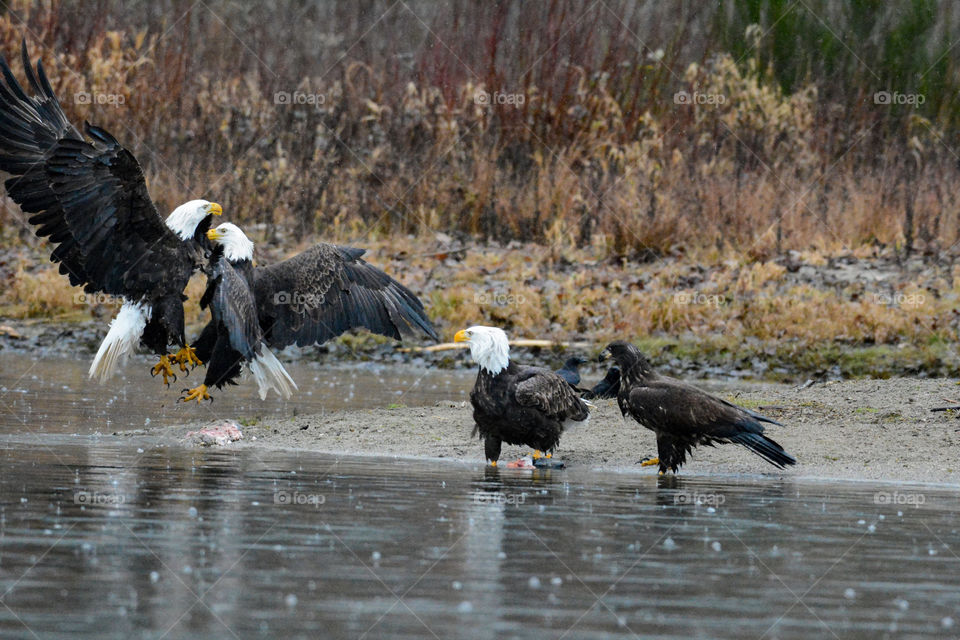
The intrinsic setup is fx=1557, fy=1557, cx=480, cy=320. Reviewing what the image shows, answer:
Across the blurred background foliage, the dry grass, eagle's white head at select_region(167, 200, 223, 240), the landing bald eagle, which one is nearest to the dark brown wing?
the landing bald eagle

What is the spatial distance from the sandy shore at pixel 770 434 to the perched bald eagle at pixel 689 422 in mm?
228

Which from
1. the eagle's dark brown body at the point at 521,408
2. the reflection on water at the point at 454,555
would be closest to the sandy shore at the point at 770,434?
the eagle's dark brown body at the point at 521,408

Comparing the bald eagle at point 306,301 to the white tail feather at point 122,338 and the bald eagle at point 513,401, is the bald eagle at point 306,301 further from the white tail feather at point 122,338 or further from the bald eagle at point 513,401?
the bald eagle at point 513,401

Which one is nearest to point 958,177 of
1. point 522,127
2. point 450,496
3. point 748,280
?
point 748,280

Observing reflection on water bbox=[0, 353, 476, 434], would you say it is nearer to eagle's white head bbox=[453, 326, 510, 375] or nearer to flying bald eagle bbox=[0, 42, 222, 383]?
flying bald eagle bbox=[0, 42, 222, 383]

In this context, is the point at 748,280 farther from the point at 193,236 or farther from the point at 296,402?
the point at 193,236

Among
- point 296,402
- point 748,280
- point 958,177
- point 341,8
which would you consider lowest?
point 296,402

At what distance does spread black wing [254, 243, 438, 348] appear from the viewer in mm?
11500

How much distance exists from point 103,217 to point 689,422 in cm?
417

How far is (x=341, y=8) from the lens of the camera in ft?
77.8

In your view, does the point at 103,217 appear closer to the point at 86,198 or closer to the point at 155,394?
the point at 86,198

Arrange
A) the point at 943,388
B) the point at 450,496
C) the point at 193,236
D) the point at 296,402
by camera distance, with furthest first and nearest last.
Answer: the point at 296,402, the point at 943,388, the point at 193,236, the point at 450,496

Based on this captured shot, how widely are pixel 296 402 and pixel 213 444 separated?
266 cm

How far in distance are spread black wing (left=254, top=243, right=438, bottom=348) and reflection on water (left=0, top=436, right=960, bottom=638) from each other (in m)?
1.96
